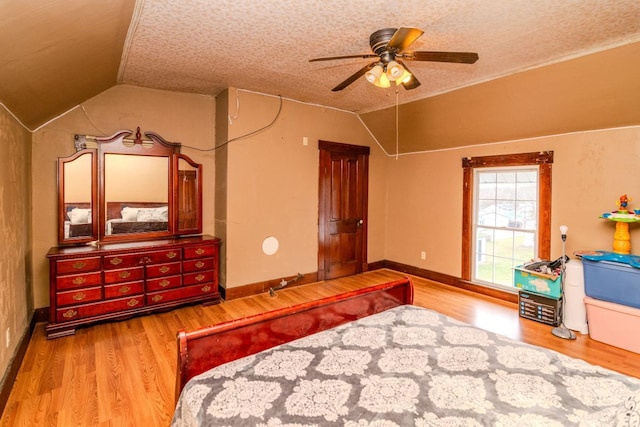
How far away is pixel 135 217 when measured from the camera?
3.79m

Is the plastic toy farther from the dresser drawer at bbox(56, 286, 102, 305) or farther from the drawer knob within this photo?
the drawer knob

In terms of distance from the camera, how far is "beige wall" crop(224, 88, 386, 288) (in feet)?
13.5

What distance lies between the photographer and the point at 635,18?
2.23 metres

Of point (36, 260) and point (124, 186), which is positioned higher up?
point (124, 186)

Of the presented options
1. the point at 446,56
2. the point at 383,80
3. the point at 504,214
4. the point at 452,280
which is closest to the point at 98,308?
the point at 383,80

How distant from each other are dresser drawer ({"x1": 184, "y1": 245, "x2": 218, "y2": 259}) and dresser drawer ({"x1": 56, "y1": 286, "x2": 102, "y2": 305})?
894mm

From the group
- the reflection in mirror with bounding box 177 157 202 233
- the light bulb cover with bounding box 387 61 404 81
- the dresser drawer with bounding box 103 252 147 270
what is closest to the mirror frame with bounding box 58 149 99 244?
the dresser drawer with bounding box 103 252 147 270

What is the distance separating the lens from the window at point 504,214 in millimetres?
3947

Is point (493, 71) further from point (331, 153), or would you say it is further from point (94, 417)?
point (94, 417)

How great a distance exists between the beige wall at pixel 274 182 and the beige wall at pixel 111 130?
47 centimetres

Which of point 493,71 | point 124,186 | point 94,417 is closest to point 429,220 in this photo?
point 493,71

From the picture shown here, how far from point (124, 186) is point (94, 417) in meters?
2.51

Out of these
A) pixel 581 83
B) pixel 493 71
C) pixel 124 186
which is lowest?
pixel 124 186

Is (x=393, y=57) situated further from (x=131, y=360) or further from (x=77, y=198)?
(x=77, y=198)
